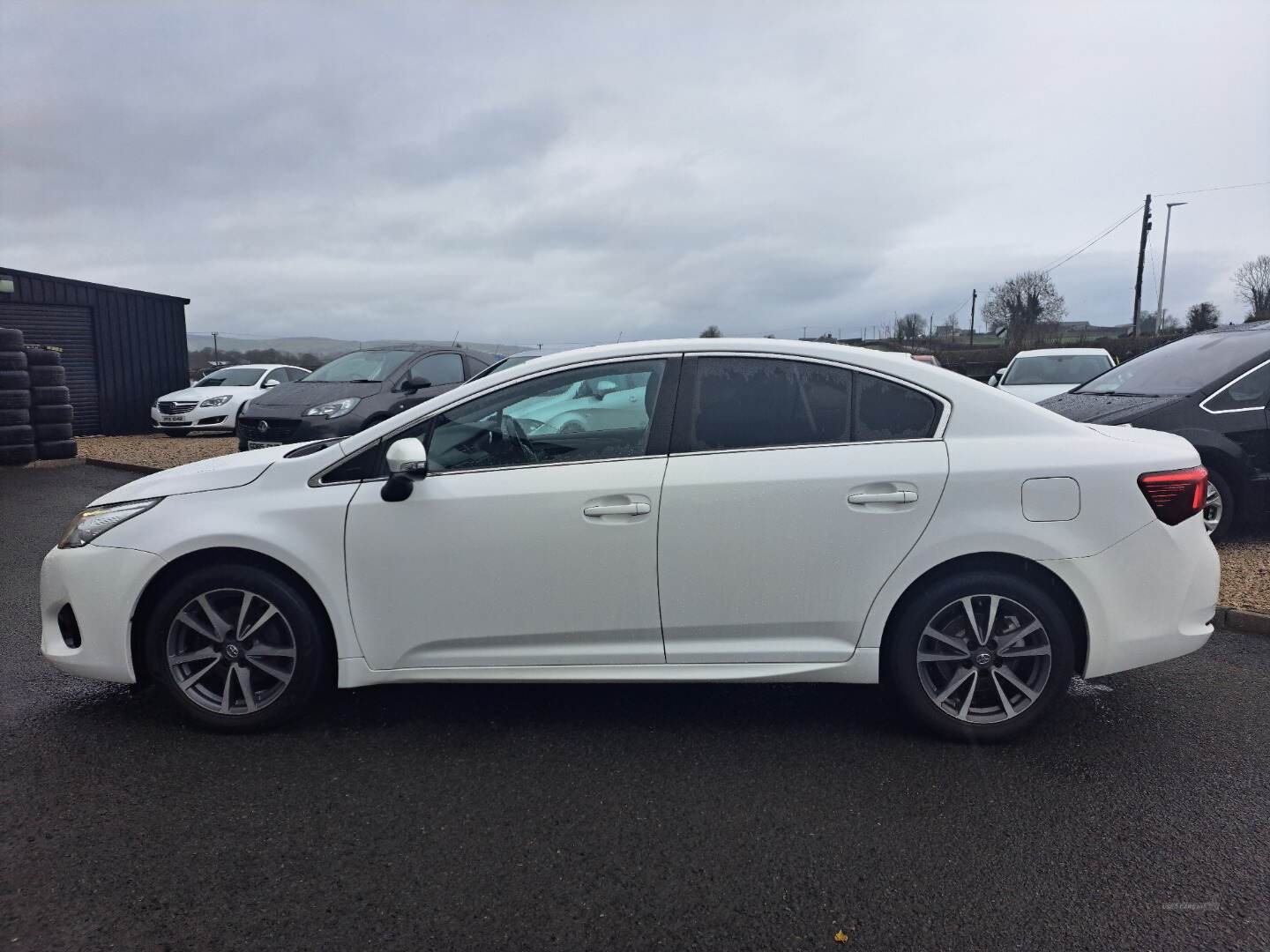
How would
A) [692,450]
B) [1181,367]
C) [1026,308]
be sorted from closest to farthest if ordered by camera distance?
[692,450]
[1181,367]
[1026,308]

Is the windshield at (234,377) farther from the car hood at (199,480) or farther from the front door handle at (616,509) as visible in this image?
the front door handle at (616,509)

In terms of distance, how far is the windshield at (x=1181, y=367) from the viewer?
661 centimetres

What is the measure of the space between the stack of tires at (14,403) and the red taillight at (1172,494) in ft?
48.3

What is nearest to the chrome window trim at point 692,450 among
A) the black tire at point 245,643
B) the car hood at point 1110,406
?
the black tire at point 245,643

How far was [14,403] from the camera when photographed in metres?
13.0

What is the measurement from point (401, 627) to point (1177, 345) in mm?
7099

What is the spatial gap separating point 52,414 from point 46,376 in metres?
0.59

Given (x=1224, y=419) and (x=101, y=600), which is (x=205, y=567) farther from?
(x=1224, y=419)

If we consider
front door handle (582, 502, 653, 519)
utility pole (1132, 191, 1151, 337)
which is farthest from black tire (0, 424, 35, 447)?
utility pole (1132, 191, 1151, 337)

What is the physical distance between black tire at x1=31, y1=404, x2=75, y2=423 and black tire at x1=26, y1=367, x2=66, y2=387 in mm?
344

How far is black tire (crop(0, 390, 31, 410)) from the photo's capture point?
12.9 meters

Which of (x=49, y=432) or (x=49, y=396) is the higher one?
(x=49, y=396)

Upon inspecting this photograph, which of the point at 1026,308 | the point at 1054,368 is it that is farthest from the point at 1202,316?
the point at 1054,368

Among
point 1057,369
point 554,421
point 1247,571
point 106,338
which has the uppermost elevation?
point 106,338
